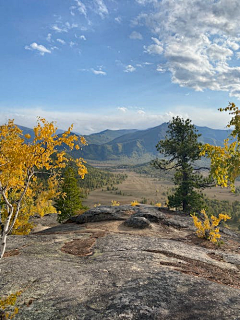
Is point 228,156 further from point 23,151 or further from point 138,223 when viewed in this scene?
point 138,223

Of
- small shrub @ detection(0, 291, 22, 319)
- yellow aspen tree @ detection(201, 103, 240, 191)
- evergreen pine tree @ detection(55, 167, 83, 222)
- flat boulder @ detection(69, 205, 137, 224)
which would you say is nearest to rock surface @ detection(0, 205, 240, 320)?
small shrub @ detection(0, 291, 22, 319)

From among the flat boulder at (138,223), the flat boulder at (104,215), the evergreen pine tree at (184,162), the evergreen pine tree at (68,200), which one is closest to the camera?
the flat boulder at (138,223)

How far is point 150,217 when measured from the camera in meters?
23.2

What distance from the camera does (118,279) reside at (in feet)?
27.5

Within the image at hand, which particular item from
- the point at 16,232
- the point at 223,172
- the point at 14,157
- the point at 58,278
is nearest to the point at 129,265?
the point at 58,278

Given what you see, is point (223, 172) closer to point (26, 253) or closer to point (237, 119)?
point (237, 119)

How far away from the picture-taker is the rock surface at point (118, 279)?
6.14 meters

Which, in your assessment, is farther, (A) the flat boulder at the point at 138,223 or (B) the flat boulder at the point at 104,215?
(B) the flat boulder at the point at 104,215

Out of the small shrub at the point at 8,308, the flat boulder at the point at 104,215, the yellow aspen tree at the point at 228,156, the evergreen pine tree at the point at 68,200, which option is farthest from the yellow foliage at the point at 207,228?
the evergreen pine tree at the point at 68,200

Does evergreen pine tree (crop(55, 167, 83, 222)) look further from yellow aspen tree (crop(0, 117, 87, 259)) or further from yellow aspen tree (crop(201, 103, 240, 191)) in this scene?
yellow aspen tree (crop(201, 103, 240, 191))

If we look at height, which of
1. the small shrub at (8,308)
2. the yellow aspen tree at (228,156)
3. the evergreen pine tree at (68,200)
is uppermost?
the yellow aspen tree at (228,156)

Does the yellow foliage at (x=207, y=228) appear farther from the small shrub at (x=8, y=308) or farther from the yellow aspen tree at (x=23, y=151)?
the small shrub at (x=8, y=308)

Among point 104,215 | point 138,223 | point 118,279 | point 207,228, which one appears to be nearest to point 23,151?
point 118,279

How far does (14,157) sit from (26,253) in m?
6.57
